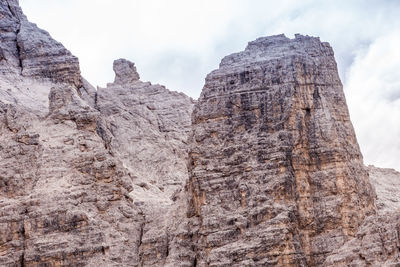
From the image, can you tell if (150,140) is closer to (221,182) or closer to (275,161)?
(221,182)

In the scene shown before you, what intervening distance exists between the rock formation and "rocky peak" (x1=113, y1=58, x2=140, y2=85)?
20.3 m

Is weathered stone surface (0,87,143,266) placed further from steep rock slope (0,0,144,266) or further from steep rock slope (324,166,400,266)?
steep rock slope (324,166,400,266)

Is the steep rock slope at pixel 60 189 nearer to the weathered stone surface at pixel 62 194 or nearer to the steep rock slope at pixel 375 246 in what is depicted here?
the weathered stone surface at pixel 62 194

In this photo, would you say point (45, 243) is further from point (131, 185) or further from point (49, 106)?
point (49, 106)

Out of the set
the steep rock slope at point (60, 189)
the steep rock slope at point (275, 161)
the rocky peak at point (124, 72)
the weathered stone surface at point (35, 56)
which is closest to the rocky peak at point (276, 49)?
the steep rock slope at point (275, 161)

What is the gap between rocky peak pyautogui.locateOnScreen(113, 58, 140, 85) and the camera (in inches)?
3802

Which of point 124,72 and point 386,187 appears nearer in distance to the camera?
point 386,187

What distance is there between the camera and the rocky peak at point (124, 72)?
96.6 meters

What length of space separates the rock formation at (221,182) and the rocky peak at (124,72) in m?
20.3

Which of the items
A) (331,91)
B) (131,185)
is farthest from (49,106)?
(331,91)

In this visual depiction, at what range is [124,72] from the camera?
96.8 m

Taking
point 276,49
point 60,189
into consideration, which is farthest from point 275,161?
point 60,189

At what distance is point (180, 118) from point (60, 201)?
27148 mm

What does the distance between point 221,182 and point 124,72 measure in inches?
1286
